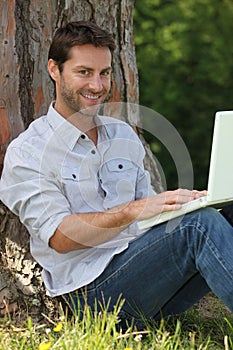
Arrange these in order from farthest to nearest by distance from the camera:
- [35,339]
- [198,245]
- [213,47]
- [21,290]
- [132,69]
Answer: [213,47] → [132,69] → [21,290] → [35,339] → [198,245]

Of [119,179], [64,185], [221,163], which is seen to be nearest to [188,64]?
[119,179]

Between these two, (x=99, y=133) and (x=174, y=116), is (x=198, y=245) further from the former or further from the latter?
(x=174, y=116)

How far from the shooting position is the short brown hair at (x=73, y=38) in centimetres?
316

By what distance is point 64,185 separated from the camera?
3.13 meters

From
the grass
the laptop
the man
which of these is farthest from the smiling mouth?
the grass

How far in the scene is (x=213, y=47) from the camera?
843cm

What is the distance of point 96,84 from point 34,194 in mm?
431

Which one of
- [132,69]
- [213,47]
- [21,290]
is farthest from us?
[213,47]

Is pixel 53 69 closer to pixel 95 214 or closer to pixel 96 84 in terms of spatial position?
pixel 96 84

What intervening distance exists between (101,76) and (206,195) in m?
0.58

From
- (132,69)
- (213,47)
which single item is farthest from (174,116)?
(132,69)

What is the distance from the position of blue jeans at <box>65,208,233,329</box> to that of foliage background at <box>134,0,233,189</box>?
517 centimetres

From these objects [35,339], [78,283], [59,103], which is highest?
[59,103]

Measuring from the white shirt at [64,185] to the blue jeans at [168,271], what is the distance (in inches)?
2.5
